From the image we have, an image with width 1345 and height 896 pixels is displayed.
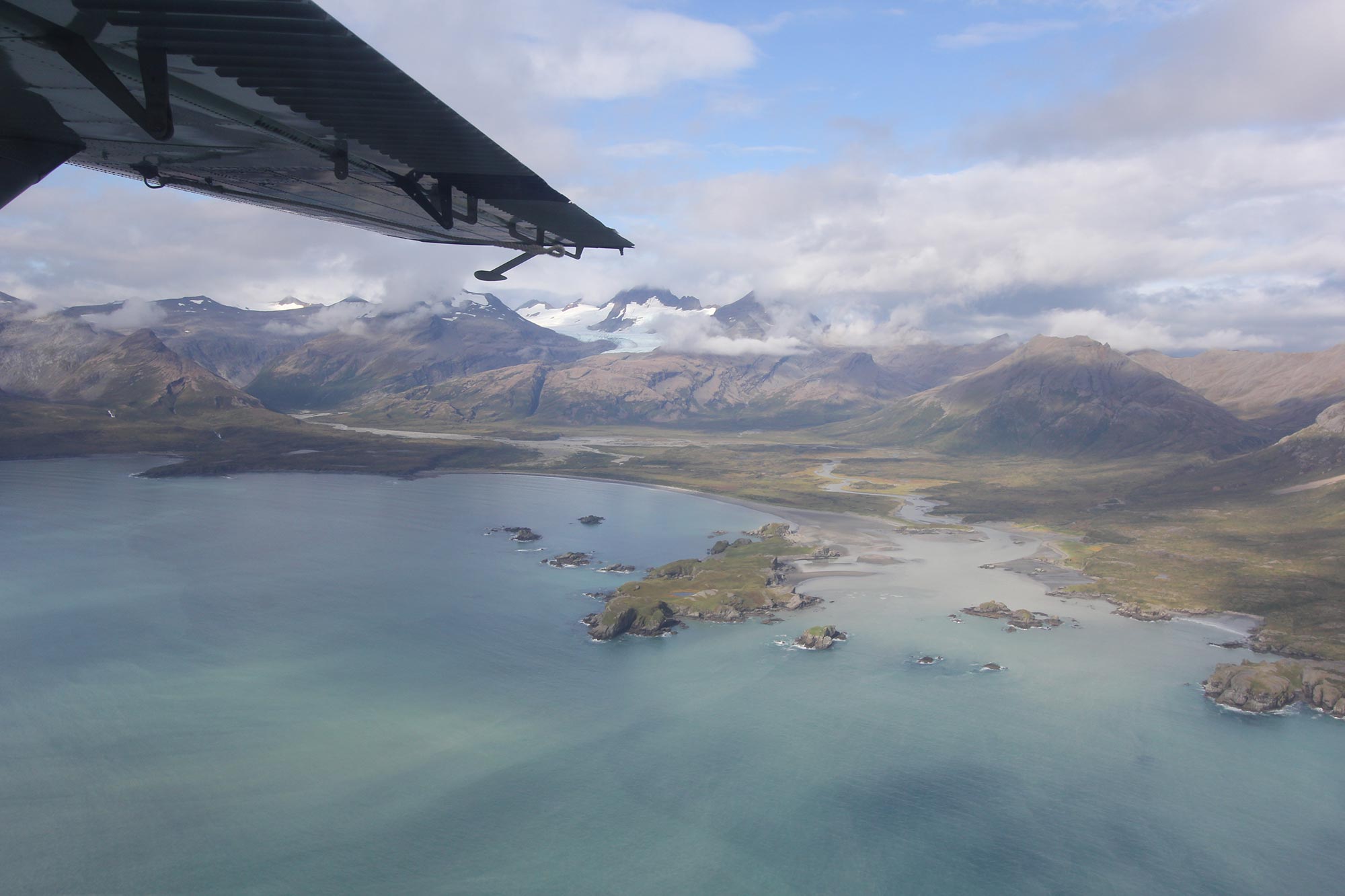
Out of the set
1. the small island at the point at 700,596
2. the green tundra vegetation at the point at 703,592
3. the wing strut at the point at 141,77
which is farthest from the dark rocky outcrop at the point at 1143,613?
the wing strut at the point at 141,77

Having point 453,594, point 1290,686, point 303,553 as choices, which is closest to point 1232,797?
point 1290,686

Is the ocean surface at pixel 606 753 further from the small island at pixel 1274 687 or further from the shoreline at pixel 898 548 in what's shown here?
the shoreline at pixel 898 548

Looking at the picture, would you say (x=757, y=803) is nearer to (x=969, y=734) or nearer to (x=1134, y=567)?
(x=969, y=734)

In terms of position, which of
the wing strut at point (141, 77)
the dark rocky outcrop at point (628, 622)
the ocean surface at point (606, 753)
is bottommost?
the ocean surface at point (606, 753)

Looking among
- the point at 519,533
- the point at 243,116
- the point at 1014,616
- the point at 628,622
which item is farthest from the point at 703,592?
the point at 243,116

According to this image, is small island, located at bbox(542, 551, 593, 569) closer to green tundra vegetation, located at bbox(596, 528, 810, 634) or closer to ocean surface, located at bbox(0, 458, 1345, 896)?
green tundra vegetation, located at bbox(596, 528, 810, 634)

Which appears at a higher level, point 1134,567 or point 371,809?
point 1134,567

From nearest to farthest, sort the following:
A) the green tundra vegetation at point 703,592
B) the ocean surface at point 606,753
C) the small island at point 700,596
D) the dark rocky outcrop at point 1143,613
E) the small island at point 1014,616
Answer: the ocean surface at point 606,753
the small island at point 700,596
the green tundra vegetation at point 703,592
the small island at point 1014,616
the dark rocky outcrop at point 1143,613
